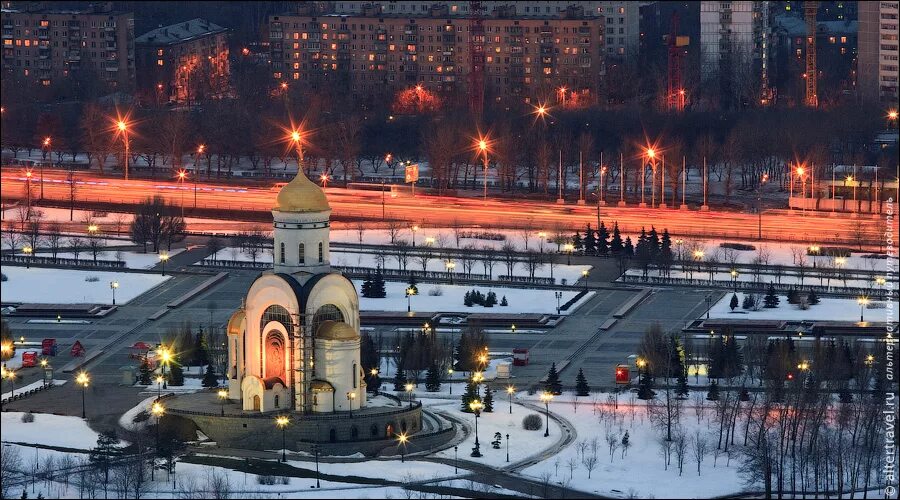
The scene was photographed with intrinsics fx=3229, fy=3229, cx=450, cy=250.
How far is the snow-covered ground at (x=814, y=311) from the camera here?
143 metres

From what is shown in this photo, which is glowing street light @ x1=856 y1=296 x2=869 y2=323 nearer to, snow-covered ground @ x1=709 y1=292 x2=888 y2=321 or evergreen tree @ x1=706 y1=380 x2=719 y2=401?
snow-covered ground @ x1=709 y1=292 x2=888 y2=321

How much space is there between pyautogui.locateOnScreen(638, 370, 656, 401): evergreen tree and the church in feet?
38.5

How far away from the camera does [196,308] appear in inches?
5778

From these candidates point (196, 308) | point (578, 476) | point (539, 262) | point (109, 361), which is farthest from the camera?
point (539, 262)

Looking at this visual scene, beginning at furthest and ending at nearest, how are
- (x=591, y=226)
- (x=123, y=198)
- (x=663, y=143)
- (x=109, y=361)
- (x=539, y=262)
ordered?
(x=663, y=143)
(x=123, y=198)
(x=591, y=226)
(x=539, y=262)
(x=109, y=361)

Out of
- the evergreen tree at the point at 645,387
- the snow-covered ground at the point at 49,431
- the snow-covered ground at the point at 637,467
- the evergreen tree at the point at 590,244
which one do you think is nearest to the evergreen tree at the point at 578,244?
the evergreen tree at the point at 590,244

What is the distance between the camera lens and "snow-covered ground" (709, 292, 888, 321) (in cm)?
14275

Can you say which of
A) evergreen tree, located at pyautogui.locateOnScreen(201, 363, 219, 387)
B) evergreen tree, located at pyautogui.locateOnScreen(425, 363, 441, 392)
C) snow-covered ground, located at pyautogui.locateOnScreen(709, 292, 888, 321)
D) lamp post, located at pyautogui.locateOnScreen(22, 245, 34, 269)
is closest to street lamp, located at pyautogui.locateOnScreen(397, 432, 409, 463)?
evergreen tree, located at pyautogui.locateOnScreen(425, 363, 441, 392)

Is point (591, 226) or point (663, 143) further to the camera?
point (663, 143)

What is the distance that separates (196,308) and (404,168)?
175ft

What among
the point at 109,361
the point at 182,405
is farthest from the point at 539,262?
the point at 182,405

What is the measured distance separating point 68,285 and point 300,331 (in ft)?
114

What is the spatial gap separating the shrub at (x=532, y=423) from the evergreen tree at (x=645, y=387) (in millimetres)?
5439

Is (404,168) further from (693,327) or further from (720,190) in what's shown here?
(693,327)
